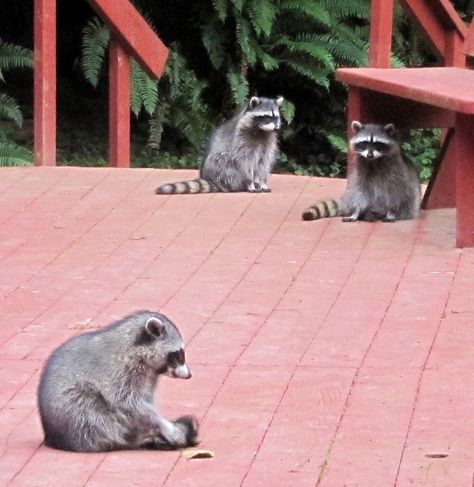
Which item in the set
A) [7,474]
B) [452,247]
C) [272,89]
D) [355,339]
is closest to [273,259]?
[452,247]

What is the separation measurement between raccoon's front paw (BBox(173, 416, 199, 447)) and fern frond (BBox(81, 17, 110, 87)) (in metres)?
6.78

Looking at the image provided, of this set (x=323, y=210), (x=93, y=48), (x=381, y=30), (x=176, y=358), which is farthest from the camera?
(x=93, y=48)

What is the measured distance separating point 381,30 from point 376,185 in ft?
3.73

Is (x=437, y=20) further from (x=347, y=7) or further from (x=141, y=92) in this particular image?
(x=141, y=92)

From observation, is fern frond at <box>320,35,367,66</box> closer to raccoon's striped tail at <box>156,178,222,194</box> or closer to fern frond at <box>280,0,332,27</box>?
fern frond at <box>280,0,332,27</box>

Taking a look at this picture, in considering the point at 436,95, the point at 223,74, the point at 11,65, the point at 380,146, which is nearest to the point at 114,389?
the point at 436,95

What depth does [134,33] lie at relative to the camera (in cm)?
923

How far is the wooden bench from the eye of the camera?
276 inches

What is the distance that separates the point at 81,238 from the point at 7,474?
10.3 feet

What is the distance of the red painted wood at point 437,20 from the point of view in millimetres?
9203

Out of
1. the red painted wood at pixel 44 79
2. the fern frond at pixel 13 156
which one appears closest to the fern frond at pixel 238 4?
the fern frond at pixel 13 156

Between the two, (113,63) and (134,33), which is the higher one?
(134,33)

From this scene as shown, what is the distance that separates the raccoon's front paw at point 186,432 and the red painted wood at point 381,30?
15.6ft

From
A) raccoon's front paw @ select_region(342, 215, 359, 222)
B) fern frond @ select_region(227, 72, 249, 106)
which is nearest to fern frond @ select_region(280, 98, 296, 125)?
fern frond @ select_region(227, 72, 249, 106)
